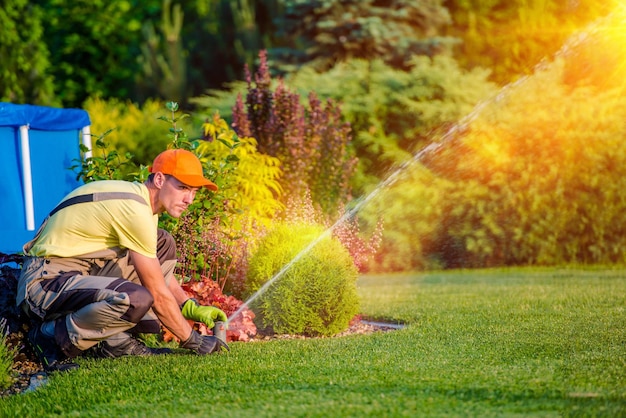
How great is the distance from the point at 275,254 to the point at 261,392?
7.69ft

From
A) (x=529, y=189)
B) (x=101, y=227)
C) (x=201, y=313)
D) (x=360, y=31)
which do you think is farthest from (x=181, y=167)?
(x=360, y=31)

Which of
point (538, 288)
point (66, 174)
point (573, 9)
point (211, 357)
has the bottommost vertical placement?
point (538, 288)

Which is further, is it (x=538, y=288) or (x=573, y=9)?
(x=573, y=9)

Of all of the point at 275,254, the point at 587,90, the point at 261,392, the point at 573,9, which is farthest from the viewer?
the point at 573,9

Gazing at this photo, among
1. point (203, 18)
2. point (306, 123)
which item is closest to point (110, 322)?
point (306, 123)

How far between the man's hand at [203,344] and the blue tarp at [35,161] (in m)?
4.03

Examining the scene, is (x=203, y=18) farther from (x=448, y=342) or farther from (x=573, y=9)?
(x=448, y=342)

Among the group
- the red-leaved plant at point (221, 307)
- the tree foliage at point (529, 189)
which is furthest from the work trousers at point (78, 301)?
the tree foliage at point (529, 189)

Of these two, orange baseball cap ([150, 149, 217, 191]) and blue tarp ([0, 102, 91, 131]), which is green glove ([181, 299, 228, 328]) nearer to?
orange baseball cap ([150, 149, 217, 191])

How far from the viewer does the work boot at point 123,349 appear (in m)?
6.18

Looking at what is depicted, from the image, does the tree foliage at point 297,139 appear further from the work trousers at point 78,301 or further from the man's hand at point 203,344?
the work trousers at point 78,301

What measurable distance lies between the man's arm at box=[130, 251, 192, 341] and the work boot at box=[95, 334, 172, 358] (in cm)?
55

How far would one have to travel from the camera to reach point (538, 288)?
10.1 meters

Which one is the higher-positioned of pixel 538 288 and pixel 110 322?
pixel 110 322
